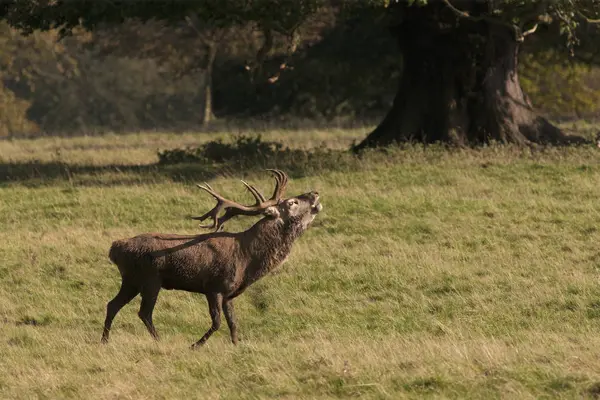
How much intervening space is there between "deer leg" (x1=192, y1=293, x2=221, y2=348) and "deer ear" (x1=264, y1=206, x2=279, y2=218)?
108 cm

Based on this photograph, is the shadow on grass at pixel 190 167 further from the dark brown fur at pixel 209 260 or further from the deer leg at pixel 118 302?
the deer leg at pixel 118 302

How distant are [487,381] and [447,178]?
14.0 meters

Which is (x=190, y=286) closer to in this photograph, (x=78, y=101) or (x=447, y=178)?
(x=447, y=178)

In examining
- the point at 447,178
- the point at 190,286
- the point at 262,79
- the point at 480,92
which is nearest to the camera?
the point at 190,286

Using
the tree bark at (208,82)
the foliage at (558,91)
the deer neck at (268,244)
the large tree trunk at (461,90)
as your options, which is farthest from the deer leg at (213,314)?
the tree bark at (208,82)

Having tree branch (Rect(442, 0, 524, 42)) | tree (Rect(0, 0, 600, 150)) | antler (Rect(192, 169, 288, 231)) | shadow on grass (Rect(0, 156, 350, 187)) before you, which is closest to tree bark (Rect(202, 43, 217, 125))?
tree (Rect(0, 0, 600, 150))

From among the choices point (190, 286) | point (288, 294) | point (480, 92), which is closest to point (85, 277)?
point (288, 294)

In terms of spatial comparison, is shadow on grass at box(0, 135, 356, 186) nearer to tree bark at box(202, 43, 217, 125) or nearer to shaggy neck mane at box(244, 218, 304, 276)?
shaggy neck mane at box(244, 218, 304, 276)

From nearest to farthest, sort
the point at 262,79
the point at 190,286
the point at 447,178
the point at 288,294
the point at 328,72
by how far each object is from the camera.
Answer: the point at 190,286 < the point at 288,294 < the point at 447,178 < the point at 328,72 < the point at 262,79

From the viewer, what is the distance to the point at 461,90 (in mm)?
28969

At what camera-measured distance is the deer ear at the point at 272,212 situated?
13.5m

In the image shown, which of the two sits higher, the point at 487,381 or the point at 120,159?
the point at 487,381

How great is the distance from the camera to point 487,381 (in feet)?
34.6

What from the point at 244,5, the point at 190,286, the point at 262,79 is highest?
the point at 244,5
